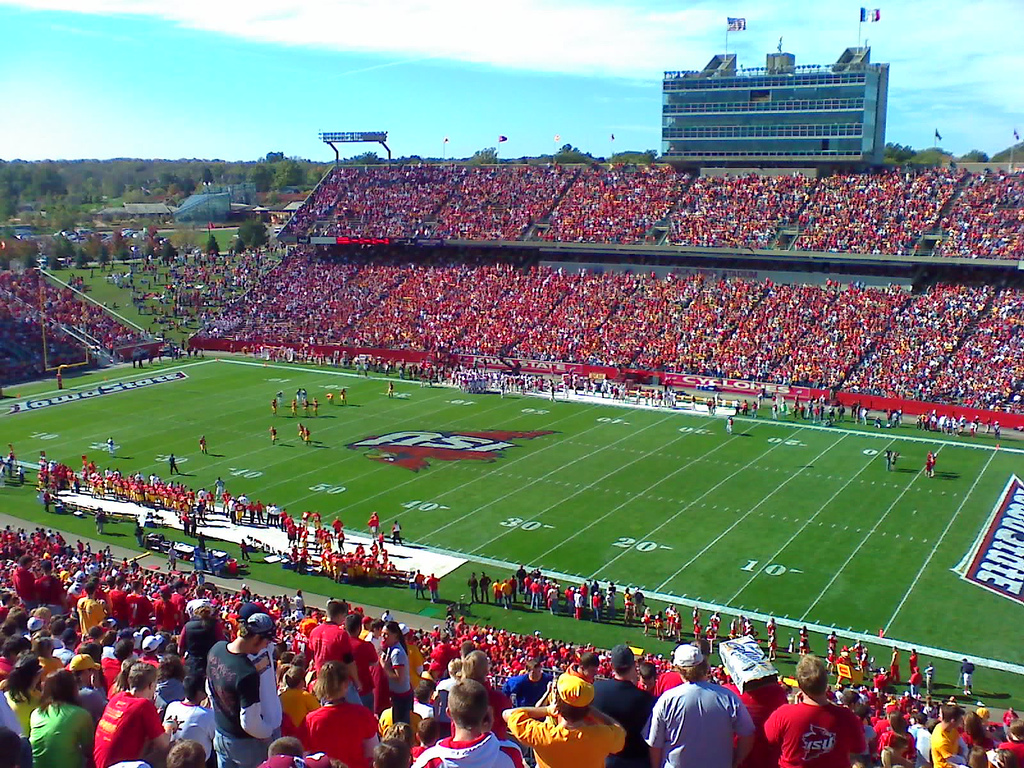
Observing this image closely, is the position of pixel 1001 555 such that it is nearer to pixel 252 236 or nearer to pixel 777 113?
pixel 777 113

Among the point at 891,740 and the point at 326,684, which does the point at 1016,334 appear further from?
the point at 326,684

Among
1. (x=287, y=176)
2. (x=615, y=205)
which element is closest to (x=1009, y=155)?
(x=615, y=205)

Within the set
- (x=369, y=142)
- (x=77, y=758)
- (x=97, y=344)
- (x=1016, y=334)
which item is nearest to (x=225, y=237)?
(x=369, y=142)

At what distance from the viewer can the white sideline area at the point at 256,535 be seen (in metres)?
24.8

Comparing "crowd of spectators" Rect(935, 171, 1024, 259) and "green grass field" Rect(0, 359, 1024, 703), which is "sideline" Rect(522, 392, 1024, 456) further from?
"crowd of spectators" Rect(935, 171, 1024, 259)

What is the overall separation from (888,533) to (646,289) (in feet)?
98.3

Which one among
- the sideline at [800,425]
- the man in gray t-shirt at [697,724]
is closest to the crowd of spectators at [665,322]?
the sideline at [800,425]

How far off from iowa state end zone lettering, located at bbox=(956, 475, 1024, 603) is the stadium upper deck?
76.0 ft

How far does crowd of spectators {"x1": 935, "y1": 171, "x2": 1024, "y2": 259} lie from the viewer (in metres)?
47.9

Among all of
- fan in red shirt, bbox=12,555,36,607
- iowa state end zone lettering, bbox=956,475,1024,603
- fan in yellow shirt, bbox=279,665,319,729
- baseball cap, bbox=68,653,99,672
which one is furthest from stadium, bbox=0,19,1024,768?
baseball cap, bbox=68,653,99,672

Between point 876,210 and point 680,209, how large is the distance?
37.4 feet

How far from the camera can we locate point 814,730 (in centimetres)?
545

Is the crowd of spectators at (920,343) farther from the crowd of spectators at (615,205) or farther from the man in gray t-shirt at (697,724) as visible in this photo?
the man in gray t-shirt at (697,724)

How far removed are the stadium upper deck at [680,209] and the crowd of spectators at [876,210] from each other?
0.06 m
